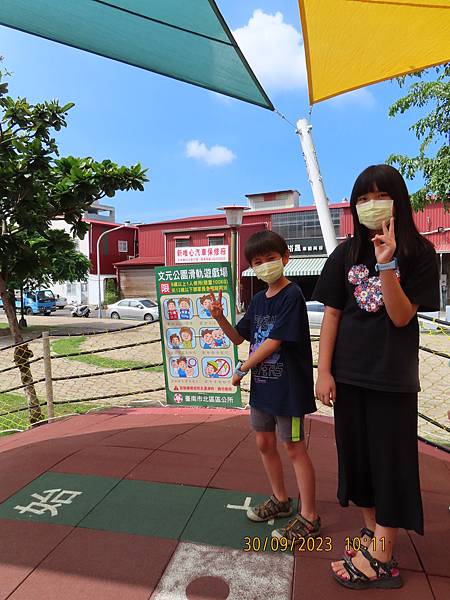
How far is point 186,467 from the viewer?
2.93 m

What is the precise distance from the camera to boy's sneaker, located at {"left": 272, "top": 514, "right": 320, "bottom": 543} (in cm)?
203

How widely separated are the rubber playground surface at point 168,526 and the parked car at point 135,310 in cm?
1895

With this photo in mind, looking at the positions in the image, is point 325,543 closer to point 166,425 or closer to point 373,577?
point 373,577

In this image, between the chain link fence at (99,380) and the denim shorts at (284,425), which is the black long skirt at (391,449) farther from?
the chain link fence at (99,380)

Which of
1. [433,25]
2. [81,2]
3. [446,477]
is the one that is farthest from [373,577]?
[81,2]

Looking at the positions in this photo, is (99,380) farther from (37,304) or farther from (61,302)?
(61,302)

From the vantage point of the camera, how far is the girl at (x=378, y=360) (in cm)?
163

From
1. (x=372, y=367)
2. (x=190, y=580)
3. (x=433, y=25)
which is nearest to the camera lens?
(x=372, y=367)

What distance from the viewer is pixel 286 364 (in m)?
2.08

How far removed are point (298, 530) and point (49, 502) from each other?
4.59ft

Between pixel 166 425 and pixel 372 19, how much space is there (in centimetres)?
344

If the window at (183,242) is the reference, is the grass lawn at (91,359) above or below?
below
